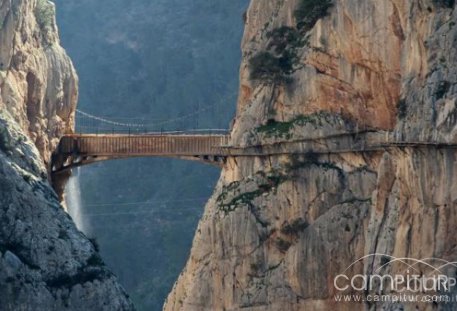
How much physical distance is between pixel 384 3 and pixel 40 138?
80.8 feet

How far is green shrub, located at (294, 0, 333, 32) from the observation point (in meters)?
98.9

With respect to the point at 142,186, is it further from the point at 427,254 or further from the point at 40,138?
the point at 427,254

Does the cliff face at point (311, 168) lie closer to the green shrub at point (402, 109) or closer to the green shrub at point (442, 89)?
the green shrub at point (402, 109)

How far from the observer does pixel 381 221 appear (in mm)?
88062

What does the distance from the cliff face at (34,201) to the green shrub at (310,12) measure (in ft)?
52.2

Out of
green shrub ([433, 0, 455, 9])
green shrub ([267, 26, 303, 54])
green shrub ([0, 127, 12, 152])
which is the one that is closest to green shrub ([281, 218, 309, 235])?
green shrub ([267, 26, 303, 54])

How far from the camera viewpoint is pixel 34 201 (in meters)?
99.4

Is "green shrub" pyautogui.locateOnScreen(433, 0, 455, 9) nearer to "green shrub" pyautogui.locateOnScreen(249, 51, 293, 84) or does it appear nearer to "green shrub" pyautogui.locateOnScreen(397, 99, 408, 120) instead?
"green shrub" pyautogui.locateOnScreen(397, 99, 408, 120)

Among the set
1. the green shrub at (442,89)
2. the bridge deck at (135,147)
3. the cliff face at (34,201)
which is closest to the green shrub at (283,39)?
the bridge deck at (135,147)

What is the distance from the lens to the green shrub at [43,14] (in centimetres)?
11425

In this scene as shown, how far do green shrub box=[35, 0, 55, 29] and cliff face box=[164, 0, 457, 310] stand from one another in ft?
46.2

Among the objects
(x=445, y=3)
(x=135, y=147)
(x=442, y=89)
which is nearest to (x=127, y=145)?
(x=135, y=147)

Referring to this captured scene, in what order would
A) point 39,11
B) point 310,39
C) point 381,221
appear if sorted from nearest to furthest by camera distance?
point 381,221 < point 310,39 < point 39,11

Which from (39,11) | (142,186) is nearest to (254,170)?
(39,11)
